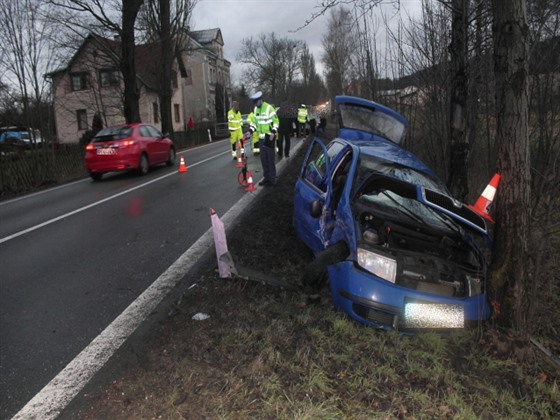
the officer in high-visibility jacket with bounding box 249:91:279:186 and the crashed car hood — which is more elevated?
the officer in high-visibility jacket with bounding box 249:91:279:186

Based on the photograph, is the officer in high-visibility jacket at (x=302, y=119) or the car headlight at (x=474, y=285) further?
the officer in high-visibility jacket at (x=302, y=119)

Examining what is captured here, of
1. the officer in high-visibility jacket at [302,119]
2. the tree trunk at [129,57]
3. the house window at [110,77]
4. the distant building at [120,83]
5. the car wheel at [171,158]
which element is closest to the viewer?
the car wheel at [171,158]

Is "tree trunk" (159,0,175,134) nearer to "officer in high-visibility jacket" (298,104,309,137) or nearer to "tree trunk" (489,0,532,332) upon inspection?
"officer in high-visibility jacket" (298,104,309,137)

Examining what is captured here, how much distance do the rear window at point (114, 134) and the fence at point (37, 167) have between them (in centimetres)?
214

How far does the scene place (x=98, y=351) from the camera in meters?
3.30

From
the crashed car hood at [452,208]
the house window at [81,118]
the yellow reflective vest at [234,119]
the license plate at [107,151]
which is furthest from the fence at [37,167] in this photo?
the house window at [81,118]

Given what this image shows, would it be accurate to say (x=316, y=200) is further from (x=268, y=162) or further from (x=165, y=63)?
(x=165, y=63)

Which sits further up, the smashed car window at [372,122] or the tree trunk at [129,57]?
the tree trunk at [129,57]

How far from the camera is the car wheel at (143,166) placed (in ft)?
43.0

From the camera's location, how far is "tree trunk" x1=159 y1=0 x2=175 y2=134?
82.6 ft

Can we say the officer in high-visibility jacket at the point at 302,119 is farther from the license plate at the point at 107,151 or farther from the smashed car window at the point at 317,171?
the smashed car window at the point at 317,171

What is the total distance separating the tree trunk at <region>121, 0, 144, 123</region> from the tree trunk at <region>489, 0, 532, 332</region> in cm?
1837

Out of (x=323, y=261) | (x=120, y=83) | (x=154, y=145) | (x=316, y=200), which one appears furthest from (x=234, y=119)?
(x=120, y=83)

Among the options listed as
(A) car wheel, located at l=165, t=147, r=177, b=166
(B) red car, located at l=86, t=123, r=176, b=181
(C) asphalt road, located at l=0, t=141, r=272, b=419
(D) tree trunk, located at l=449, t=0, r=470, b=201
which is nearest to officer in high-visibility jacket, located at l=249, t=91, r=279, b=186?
(C) asphalt road, located at l=0, t=141, r=272, b=419
